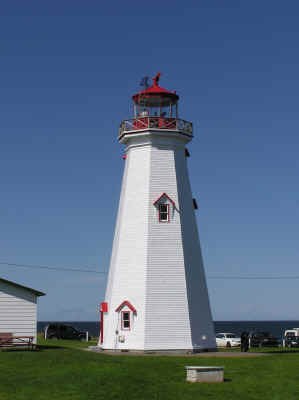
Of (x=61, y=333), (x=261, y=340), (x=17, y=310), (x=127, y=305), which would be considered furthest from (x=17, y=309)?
(x=61, y=333)

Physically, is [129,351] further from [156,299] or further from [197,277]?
[197,277]

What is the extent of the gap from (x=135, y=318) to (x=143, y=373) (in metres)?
11.1

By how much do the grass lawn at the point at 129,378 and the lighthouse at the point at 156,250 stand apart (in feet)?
16.4

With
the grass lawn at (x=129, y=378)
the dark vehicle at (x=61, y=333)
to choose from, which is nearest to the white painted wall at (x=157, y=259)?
the grass lawn at (x=129, y=378)

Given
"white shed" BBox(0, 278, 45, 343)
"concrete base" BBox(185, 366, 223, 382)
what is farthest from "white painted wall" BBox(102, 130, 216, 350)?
"concrete base" BBox(185, 366, 223, 382)

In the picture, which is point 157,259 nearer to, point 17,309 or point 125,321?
point 125,321

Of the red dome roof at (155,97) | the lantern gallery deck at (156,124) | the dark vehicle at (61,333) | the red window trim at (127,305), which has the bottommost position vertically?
the dark vehicle at (61,333)

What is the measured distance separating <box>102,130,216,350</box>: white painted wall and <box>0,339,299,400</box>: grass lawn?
16.4 feet

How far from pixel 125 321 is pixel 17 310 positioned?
23.4 feet

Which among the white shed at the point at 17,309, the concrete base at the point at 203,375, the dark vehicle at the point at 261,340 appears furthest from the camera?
the dark vehicle at the point at 261,340

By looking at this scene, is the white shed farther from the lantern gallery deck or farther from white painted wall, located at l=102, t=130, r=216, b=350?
→ the lantern gallery deck

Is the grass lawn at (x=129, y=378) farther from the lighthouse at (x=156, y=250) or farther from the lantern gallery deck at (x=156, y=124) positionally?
the lantern gallery deck at (x=156, y=124)

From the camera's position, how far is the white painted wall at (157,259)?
39438 mm

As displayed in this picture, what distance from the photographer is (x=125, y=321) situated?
4009 centimetres
